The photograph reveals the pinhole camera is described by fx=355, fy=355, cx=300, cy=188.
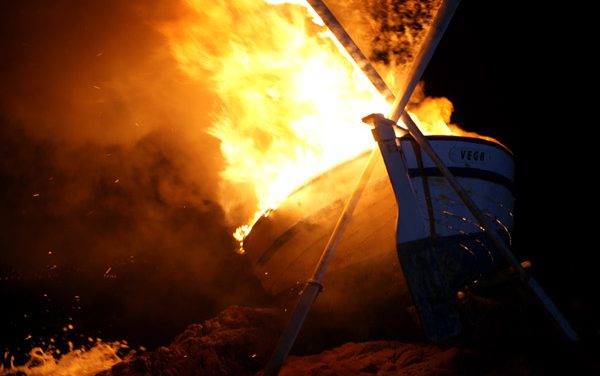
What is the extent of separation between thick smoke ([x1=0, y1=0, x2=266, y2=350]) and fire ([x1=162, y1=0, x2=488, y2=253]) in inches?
44.5

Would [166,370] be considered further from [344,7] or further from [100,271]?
[344,7]

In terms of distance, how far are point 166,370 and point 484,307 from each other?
449cm

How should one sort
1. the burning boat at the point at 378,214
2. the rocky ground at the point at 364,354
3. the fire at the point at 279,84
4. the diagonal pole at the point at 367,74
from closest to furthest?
the diagonal pole at the point at 367,74, the rocky ground at the point at 364,354, the burning boat at the point at 378,214, the fire at the point at 279,84

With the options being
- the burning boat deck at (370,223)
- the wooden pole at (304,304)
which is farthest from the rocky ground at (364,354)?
the wooden pole at (304,304)

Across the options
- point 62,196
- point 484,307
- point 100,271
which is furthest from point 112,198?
point 484,307

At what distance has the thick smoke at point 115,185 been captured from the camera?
8648mm

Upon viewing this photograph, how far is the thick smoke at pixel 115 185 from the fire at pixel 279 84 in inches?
44.5

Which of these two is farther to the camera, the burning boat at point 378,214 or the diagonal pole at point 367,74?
the burning boat at point 378,214

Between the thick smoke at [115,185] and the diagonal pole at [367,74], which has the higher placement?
the diagonal pole at [367,74]

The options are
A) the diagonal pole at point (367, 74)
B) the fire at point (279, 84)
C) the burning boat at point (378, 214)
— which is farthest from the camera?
the fire at point (279, 84)

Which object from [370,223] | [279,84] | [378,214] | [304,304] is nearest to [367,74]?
[378,214]

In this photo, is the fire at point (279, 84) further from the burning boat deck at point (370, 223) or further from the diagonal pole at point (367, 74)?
the diagonal pole at point (367, 74)

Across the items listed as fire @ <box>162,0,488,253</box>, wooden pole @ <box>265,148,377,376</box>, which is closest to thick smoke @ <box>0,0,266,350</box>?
fire @ <box>162,0,488,253</box>

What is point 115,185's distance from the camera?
35.8 feet
